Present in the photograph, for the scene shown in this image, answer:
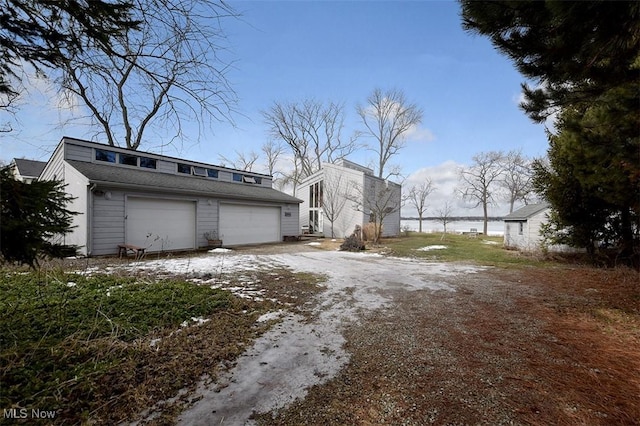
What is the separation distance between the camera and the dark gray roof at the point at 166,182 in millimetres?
9445

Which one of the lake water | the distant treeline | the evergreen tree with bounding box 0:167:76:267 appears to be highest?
the distant treeline

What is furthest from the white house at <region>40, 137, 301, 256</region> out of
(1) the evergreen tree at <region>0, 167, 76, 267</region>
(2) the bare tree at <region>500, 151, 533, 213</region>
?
(2) the bare tree at <region>500, 151, 533, 213</region>

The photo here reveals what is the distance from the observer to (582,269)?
818 centimetres

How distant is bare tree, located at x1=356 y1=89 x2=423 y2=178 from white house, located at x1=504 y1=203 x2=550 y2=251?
13.9 m

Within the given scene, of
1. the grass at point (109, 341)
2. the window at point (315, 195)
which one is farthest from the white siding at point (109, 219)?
the window at point (315, 195)

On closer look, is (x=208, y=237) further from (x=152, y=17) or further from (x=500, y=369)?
(x=500, y=369)

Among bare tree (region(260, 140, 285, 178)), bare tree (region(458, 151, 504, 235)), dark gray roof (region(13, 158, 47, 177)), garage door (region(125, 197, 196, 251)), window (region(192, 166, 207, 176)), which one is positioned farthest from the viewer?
bare tree (region(260, 140, 285, 178))

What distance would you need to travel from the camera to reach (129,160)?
1186 cm

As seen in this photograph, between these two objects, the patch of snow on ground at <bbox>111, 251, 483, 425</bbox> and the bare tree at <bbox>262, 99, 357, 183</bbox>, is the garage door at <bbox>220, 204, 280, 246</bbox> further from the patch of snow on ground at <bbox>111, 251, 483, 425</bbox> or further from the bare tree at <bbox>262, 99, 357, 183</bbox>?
the bare tree at <bbox>262, 99, 357, 183</bbox>

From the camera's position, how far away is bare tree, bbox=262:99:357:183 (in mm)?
27016

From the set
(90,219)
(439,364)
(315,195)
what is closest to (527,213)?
(315,195)

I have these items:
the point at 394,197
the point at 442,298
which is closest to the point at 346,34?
the point at 442,298

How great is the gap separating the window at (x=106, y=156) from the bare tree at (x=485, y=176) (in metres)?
32.5

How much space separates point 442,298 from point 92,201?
415 inches
